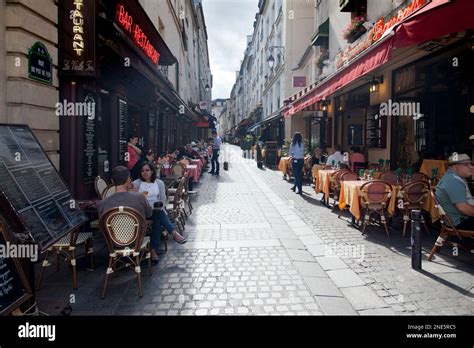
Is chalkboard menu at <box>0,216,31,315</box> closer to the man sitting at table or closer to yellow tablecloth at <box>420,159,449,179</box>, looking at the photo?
the man sitting at table

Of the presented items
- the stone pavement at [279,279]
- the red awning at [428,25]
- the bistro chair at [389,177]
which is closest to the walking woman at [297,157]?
the bistro chair at [389,177]

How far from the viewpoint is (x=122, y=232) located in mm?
3842

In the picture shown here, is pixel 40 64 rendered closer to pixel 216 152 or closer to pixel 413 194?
pixel 413 194

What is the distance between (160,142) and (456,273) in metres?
12.7

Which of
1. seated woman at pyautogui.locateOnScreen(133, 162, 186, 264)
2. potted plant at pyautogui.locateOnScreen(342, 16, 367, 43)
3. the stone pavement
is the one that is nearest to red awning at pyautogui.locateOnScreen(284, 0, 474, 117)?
the stone pavement

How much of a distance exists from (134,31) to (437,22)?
5557mm

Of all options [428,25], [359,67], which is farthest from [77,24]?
[428,25]

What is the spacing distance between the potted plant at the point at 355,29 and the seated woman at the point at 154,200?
30.5 ft

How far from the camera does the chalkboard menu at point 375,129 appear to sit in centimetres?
1001

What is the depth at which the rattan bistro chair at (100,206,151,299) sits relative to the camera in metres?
3.74

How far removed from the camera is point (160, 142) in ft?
49.1
